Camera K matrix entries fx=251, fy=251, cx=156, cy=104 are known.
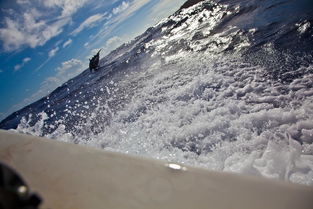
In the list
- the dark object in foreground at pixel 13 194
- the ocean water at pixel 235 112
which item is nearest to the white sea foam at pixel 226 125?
the ocean water at pixel 235 112

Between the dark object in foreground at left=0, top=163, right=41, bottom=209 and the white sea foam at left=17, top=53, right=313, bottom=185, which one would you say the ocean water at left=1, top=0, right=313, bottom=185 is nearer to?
the white sea foam at left=17, top=53, right=313, bottom=185

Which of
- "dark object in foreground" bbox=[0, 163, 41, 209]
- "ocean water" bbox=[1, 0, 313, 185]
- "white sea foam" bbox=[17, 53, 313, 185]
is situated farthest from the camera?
"ocean water" bbox=[1, 0, 313, 185]

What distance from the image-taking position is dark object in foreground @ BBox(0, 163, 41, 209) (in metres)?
0.75

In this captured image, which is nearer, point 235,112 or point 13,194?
point 13,194

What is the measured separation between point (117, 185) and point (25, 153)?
3.30ft

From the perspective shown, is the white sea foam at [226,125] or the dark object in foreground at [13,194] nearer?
the dark object in foreground at [13,194]

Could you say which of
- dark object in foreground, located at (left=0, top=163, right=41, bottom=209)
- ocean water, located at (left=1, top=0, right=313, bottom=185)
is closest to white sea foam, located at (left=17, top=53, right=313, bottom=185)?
ocean water, located at (left=1, top=0, right=313, bottom=185)

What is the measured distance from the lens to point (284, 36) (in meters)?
7.35

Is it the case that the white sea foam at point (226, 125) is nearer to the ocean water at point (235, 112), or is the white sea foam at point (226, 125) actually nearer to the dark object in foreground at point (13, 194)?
the ocean water at point (235, 112)

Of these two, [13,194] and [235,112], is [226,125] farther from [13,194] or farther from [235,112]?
[13,194]

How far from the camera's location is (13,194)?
76 centimetres

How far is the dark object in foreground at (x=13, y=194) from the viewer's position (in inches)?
29.6

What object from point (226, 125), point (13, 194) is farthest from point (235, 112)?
point (13, 194)

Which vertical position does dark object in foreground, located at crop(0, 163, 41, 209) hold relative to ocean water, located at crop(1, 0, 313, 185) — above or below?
above
